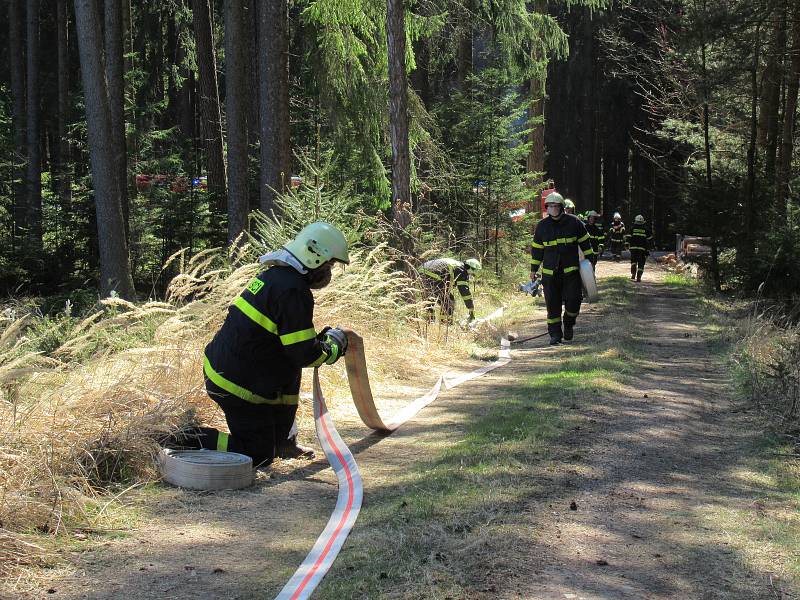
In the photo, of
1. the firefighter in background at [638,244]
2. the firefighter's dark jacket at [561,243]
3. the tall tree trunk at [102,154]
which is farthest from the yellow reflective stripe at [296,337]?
the firefighter in background at [638,244]

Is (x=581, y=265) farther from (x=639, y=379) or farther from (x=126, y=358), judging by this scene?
(x=126, y=358)

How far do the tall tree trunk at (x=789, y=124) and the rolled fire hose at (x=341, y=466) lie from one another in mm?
13278

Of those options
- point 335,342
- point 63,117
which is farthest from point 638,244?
point 335,342

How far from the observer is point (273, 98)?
14.5 metres

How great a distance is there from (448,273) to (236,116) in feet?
18.9

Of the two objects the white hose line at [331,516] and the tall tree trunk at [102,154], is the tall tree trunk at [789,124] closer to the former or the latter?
the tall tree trunk at [102,154]

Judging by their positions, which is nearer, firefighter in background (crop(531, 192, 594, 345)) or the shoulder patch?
the shoulder patch

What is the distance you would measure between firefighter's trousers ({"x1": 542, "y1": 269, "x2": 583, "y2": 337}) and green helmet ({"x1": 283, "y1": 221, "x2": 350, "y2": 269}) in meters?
7.42

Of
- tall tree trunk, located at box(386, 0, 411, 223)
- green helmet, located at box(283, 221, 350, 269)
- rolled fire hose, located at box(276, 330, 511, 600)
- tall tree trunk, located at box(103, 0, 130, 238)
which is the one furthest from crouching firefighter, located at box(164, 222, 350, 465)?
tall tree trunk, located at box(103, 0, 130, 238)

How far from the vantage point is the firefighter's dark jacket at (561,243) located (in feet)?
42.3

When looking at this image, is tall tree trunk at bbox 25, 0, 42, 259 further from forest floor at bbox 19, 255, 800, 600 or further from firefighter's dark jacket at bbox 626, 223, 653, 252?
forest floor at bbox 19, 255, 800, 600

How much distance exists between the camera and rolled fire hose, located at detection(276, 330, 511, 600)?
13.7 feet

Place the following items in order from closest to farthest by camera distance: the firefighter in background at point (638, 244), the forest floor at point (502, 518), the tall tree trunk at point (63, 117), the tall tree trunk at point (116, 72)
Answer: the forest floor at point (502, 518) → the tall tree trunk at point (116, 72) → the tall tree trunk at point (63, 117) → the firefighter in background at point (638, 244)

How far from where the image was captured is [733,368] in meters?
10.6
